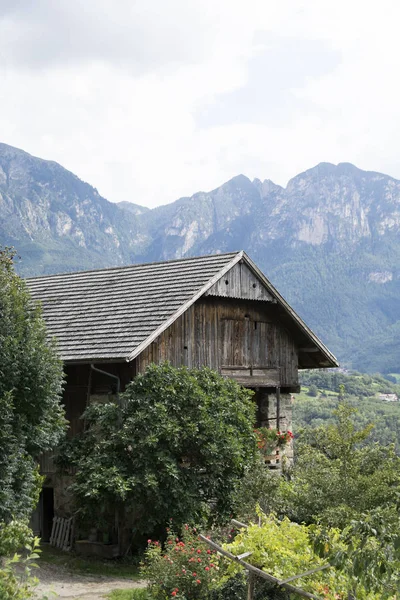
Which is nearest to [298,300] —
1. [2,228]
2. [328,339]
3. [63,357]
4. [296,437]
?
[328,339]

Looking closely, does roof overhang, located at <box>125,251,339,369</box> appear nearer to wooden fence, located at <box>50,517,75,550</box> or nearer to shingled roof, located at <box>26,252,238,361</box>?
shingled roof, located at <box>26,252,238,361</box>

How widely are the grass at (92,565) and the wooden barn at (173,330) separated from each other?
1384mm

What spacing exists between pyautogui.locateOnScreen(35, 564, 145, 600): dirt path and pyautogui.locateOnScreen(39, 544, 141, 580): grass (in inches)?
10.0

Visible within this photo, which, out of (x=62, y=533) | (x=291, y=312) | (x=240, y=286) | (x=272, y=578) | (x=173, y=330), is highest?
(x=240, y=286)

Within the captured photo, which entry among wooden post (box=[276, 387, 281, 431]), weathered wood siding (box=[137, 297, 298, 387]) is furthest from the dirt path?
wooden post (box=[276, 387, 281, 431])

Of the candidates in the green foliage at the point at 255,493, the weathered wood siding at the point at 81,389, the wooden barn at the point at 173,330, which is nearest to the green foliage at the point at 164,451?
the green foliage at the point at 255,493

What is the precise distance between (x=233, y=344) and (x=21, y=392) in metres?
7.50

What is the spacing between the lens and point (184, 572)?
12.4m

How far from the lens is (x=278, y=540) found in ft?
36.5

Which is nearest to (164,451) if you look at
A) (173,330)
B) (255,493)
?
(255,493)

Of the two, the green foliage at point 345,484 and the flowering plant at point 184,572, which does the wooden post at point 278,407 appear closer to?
the green foliage at point 345,484

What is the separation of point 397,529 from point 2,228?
154 m

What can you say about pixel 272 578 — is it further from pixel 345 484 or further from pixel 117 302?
pixel 117 302

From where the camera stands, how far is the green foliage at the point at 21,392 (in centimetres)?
1338
